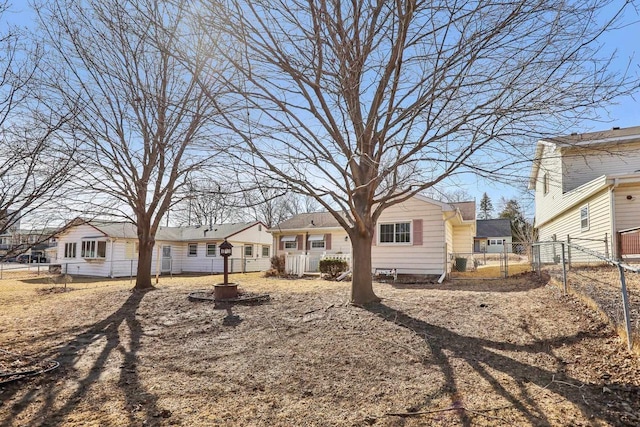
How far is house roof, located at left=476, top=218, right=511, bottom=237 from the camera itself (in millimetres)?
43781

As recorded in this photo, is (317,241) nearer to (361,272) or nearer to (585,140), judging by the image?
(361,272)

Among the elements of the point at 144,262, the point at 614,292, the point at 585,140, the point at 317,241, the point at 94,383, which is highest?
the point at 585,140

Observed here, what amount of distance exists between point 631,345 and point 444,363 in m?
Result: 2.01

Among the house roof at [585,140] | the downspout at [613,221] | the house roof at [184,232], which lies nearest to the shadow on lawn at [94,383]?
the house roof at [585,140]

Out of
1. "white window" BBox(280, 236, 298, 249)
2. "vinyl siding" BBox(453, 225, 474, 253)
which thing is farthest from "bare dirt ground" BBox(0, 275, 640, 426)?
"white window" BBox(280, 236, 298, 249)

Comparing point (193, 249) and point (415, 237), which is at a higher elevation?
point (415, 237)

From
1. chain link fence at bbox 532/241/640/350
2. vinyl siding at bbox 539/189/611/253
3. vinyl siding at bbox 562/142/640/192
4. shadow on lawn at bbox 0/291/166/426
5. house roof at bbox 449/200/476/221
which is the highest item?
vinyl siding at bbox 562/142/640/192

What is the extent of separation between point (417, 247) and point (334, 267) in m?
3.35

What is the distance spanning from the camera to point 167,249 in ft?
84.0

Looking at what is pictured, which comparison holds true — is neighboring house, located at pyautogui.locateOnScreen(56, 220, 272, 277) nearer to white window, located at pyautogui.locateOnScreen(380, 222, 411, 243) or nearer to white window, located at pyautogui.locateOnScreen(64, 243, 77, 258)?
white window, located at pyautogui.locateOnScreen(64, 243, 77, 258)

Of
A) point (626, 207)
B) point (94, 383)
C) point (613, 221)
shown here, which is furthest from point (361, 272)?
point (626, 207)

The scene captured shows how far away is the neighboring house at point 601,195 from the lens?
1089 cm

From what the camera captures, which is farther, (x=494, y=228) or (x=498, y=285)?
(x=494, y=228)

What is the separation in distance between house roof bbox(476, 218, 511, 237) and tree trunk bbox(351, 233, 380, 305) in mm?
40798
